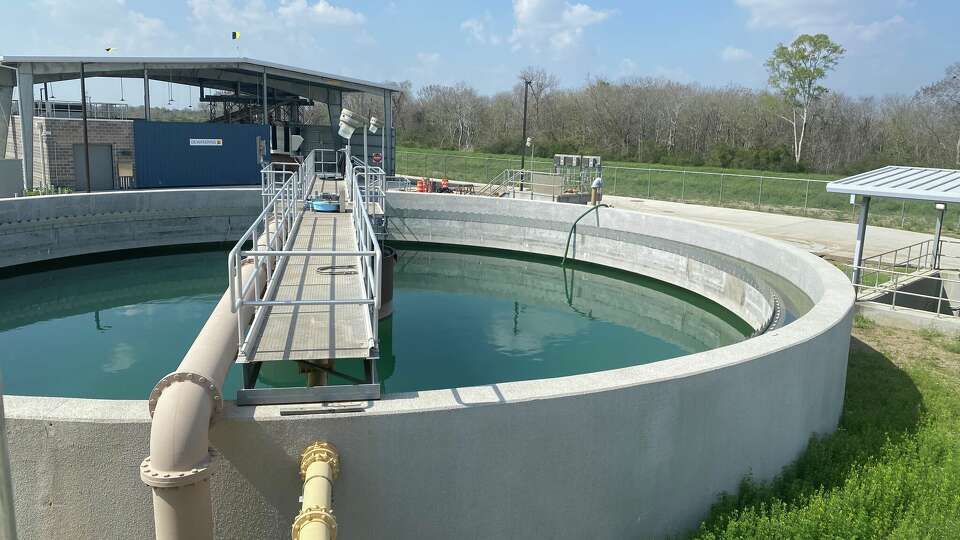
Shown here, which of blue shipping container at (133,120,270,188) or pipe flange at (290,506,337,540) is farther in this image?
blue shipping container at (133,120,270,188)

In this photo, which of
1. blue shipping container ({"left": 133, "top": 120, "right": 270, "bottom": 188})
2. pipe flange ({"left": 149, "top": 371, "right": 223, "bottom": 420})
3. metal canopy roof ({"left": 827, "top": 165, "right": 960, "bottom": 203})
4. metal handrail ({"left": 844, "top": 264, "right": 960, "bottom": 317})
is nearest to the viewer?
pipe flange ({"left": 149, "top": 371, "right": 223, "bottom": 420})

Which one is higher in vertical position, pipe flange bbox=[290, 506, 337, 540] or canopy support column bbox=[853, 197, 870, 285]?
canopy support column bbox=[853, 197, 870, 285]

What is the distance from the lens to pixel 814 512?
7172 mm

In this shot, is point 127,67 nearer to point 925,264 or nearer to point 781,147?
point 925,264

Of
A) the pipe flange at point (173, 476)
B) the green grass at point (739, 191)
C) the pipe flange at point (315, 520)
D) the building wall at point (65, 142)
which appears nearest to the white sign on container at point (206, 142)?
the building wall at point (65, 142)

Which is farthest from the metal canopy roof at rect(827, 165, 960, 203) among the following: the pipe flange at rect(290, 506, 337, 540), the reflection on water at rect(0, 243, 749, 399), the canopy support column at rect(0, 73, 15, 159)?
the canopy support column at rect(0, 73, 15, 159)

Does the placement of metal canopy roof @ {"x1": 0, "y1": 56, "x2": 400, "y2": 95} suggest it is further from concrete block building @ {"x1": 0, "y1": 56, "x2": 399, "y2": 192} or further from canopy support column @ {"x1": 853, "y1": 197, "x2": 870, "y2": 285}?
canopy support column @ {"x1": 853, "y1": 197, "x2": 870, "y2": 285}

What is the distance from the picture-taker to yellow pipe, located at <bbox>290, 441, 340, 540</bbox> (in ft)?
17.5

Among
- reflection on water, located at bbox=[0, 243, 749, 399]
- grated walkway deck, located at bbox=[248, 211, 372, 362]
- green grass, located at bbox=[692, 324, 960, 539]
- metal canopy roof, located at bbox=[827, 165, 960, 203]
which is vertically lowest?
reflection on water, located at bbox=[0, 243, 749, 399]

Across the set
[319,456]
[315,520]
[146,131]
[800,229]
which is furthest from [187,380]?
[146,131]

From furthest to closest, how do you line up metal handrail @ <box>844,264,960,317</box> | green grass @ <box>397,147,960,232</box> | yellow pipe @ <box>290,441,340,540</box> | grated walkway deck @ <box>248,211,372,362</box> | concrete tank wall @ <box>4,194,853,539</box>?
green grass @ <box>397,147,960,232</box>
metal handrail @ <box>844,264,960,317</box>
grated walkway deck @ <box>248,211,372,362</box>
concrete tank wall @ <box>4,194,853,539</box>
yellow pipe @ <box>290,441,340,540</box>

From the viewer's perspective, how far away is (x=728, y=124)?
64.2 metres

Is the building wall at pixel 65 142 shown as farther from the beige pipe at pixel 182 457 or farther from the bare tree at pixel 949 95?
the bare tree at pixel 949 95

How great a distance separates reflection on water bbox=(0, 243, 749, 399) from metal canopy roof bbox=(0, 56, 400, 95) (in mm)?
9215
